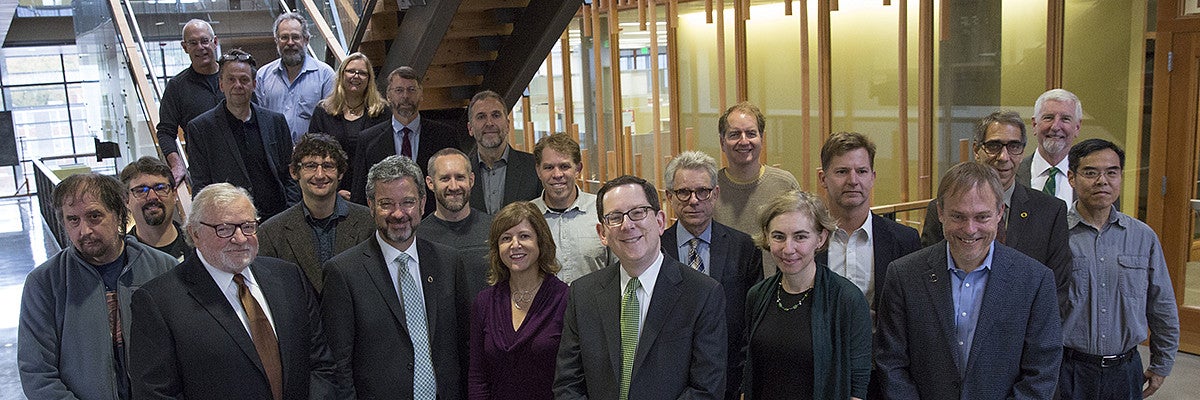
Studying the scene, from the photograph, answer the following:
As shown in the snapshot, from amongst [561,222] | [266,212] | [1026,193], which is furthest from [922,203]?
[266,212]

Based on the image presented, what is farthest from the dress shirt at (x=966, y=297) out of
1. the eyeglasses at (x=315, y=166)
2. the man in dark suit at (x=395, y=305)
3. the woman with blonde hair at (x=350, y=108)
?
the woman with blonde hair at (x=350, y=108)

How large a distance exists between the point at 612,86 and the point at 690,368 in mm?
5292

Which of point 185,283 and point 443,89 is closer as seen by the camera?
point 185,283

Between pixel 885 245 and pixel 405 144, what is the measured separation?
7.15 ft

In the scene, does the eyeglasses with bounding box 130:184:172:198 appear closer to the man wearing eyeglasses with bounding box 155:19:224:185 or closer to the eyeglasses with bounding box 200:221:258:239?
the eyeglasses with bounding box 200:221:258:239

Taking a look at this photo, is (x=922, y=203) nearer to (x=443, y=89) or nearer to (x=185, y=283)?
(x=443, y=89)

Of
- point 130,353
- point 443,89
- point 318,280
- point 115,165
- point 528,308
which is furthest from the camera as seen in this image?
point 115,165

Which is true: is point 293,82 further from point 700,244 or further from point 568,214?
point 700,244

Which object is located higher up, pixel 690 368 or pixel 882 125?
pixel 882 125

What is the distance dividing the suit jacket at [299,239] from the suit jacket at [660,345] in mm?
890

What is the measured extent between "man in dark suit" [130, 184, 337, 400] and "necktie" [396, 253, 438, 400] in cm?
32

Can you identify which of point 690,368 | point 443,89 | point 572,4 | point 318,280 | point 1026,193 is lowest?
point 690,368

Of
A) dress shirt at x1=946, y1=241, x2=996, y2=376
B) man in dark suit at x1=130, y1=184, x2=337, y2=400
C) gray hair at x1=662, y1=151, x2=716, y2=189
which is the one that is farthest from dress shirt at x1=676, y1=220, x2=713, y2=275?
man in dark suit at x1=130, y1=184, x2=337, y2=400

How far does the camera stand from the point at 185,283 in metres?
2.62
